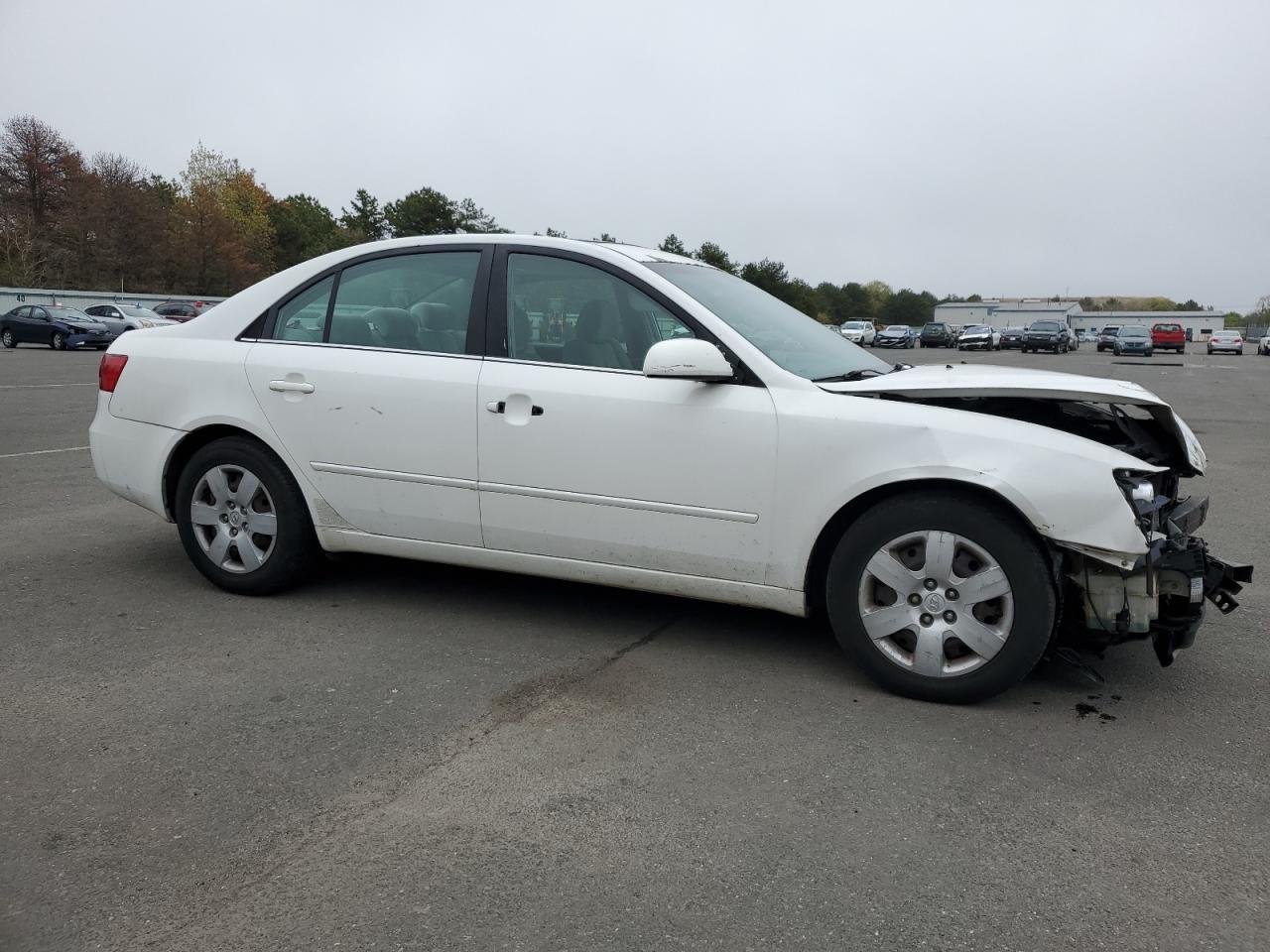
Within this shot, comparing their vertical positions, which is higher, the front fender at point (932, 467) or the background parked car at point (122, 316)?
the background parked car at point (122, 316)

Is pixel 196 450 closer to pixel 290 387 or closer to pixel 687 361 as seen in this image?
pixel 290 387

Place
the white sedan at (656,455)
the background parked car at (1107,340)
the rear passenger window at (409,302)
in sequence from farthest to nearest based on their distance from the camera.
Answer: the background parked car at (1107,340) → the rear passenger window at (409,302) → the white sedan at (656,455)

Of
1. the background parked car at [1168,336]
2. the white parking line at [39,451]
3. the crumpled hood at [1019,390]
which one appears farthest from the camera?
the background parked car at [1168,336]

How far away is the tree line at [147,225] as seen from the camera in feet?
173

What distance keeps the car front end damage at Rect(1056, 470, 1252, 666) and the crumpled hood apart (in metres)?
0.32

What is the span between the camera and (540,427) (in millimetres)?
4074

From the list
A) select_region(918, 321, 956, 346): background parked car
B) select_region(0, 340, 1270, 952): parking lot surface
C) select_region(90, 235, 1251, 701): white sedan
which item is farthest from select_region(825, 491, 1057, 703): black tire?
select_region(918, 321, 956, 346): background parked car

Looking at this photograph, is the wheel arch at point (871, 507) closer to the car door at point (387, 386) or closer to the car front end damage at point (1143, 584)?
the car front end damage at point (1143, 584)

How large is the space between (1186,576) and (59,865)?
344 centimetres

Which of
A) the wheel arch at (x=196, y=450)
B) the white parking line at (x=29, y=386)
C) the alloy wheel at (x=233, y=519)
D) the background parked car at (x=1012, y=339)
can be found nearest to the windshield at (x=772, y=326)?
the wheel arch at (x=196, y=450)

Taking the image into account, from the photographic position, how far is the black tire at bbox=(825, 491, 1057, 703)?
343 cm

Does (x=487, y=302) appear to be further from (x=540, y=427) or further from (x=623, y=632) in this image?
(x=623, y=632)

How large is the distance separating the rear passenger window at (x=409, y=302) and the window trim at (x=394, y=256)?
18 millimetres

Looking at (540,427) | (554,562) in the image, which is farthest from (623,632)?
(540,427)
